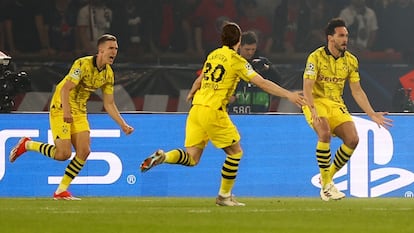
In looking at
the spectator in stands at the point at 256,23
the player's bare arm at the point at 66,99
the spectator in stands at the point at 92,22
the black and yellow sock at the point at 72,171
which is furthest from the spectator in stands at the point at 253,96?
the player's bare arm at the point at 66,99

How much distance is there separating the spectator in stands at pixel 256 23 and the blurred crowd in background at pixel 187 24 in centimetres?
2

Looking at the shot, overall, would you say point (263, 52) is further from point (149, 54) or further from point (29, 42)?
point (29, 42)

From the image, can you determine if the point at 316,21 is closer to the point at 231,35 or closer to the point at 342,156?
the point at 342,156

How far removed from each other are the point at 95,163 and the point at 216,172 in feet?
5.76

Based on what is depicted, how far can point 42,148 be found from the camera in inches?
640

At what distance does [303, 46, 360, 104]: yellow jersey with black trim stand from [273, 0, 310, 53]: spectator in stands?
673cm

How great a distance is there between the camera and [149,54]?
21969mm

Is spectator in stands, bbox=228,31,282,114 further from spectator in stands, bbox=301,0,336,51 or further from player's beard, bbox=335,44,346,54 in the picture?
player's beard, bbox=335,44,346,54

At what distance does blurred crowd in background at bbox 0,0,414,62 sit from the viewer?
71.7ft

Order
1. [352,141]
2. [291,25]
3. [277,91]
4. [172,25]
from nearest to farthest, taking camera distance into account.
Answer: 1. [277,91]
2. [352,141]
3. [172,25]
4. [291,25]

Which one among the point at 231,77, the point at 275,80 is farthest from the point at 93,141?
the point at 231,77

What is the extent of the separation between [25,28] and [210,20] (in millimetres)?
3261

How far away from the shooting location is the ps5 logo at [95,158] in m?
17.8

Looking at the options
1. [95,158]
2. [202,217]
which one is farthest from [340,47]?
[202,217]
